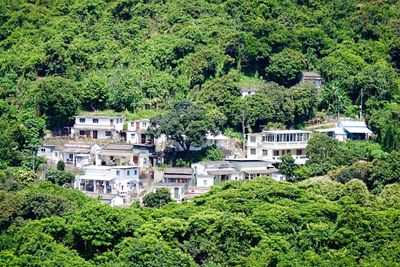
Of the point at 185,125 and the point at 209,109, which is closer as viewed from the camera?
the point at 185,125

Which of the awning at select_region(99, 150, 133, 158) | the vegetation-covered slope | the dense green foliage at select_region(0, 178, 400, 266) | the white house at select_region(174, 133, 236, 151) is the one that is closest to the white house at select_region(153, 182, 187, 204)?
the awning at select_region(99, 150, 133, 158)

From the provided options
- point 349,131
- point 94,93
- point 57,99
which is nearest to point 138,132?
point 94,93

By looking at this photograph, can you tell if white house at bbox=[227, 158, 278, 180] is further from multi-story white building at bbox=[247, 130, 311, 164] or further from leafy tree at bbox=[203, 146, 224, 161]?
multi-story white building at bbox=[247, 130, 311, 164]

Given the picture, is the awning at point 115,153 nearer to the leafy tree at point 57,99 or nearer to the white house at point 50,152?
the white house at point 50,152

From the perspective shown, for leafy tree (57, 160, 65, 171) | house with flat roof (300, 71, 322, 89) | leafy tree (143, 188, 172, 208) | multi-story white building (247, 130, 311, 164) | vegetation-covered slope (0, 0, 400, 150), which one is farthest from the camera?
house with flat roof (300, 71, 322, 89)

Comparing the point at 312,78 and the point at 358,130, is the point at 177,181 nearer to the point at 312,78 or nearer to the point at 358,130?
the point at 358,130

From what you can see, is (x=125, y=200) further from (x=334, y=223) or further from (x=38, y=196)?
(x=334, y=223)
